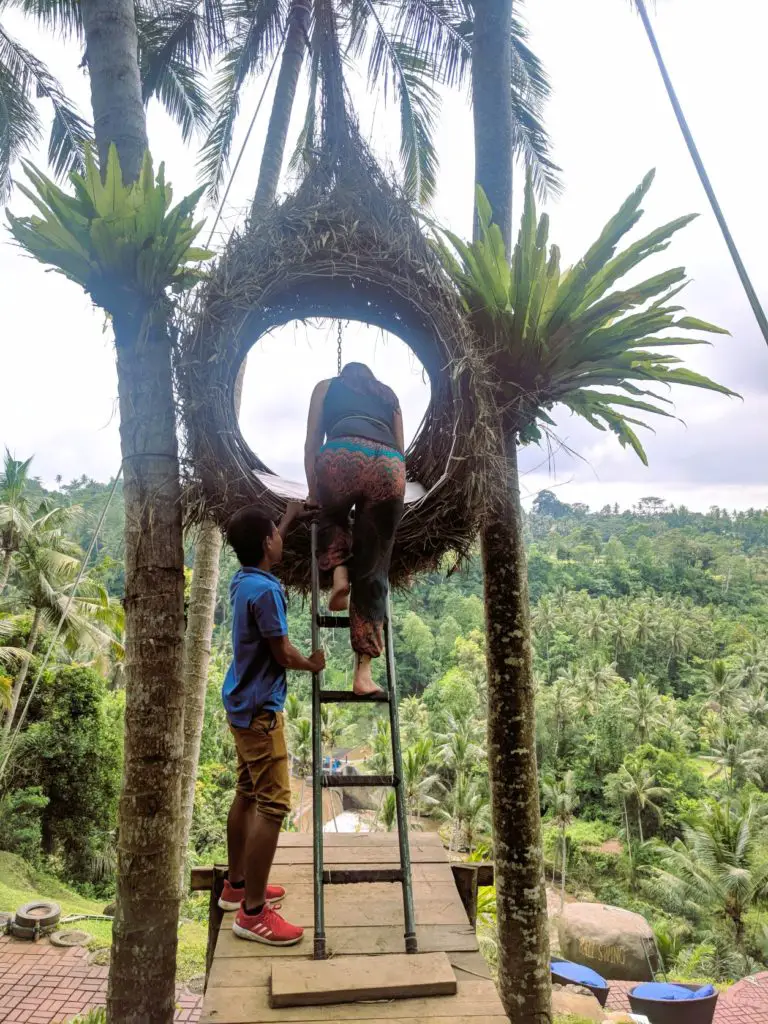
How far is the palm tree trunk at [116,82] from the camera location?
116 inches

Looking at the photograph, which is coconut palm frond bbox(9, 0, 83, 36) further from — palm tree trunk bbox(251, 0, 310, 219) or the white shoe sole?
the white shoe sole

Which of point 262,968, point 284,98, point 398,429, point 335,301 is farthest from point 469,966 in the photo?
point 284,98

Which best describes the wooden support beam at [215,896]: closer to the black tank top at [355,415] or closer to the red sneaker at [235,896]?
the red sneaker at [235,896]

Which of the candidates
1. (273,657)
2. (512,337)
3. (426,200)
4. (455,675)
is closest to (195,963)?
(273,657)

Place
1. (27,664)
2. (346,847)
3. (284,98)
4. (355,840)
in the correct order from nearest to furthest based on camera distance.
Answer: (346,847), (355,840), (284,98), (27,664)

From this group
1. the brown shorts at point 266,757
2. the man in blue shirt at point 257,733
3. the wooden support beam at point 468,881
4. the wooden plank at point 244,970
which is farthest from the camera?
the wooden support beam at point 468,881

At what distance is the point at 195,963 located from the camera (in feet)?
32.0

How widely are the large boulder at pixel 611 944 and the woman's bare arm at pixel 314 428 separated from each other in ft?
64.1

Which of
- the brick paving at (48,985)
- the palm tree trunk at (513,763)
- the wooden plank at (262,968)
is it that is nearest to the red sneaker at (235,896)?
the wooden plank at (262,968)

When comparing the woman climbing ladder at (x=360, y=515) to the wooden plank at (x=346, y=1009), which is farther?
the woman climbing ladder at (x=360, y=515)

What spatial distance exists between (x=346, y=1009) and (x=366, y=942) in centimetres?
43

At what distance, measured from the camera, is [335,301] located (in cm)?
362

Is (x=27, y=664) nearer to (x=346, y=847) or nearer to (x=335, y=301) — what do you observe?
(x=346, y=847)

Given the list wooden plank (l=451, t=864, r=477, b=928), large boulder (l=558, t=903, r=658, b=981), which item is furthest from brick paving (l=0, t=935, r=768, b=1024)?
large boulder (l=558, t=903, r=658, b=981)
